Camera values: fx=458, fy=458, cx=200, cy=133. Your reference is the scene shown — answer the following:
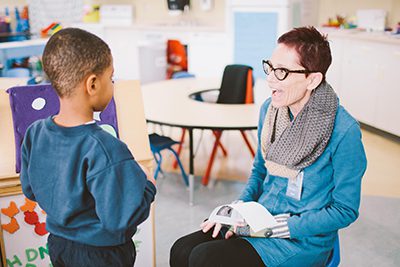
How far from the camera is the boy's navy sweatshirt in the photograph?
44.4 inches

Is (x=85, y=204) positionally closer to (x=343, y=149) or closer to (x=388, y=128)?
(x=343, y=149)

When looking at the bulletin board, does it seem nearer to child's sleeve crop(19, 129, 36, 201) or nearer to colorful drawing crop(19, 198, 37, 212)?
colorful drawing crop(19, 198, 37, 212)

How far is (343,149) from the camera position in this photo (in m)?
1.52

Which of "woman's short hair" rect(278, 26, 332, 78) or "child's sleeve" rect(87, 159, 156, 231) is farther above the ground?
"woman's short hair" rect(278, 26, 332, 78)

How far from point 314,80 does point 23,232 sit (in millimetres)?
1276

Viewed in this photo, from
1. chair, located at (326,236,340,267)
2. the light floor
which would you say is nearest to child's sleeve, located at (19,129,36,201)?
chair, located at (326,236,340,267)

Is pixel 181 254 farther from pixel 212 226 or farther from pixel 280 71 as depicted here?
pixel 280 71

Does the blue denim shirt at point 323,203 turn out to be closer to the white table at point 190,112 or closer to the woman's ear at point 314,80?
the woman's ear at point 314,80

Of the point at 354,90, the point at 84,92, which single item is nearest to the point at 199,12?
the point at 354,90

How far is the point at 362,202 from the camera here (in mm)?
3232

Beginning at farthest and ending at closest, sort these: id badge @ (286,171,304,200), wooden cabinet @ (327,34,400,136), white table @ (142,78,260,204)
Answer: wooden cabinet @ (327,34,400,136)
white table @ (142,78,260,204)
id badge @ (286,171,304,200)

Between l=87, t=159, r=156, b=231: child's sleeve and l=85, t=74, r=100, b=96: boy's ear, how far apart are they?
0.19 metres

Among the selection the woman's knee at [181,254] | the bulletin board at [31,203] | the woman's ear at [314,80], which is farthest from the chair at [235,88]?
the woman's ear at [314,80]

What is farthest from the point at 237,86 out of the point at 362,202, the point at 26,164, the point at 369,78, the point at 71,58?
the point at 71,58
